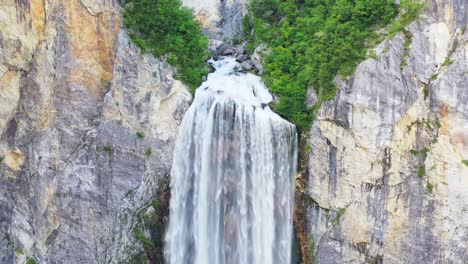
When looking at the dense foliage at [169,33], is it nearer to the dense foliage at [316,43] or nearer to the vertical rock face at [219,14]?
the dense foliage at [316,43]

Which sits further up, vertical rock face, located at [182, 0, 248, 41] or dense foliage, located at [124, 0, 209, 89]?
vertical rock face, located at [182, 0, 248, 41]

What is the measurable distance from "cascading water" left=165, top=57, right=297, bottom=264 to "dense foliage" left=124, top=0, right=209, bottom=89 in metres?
1.15

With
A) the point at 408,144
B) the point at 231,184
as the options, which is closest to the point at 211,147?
the point at 231,184

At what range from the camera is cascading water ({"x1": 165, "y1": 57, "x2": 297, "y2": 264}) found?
15.7 meters

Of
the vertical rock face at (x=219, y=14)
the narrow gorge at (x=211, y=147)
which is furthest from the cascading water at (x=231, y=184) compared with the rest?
the vertical rock face at (x=219, y=14)

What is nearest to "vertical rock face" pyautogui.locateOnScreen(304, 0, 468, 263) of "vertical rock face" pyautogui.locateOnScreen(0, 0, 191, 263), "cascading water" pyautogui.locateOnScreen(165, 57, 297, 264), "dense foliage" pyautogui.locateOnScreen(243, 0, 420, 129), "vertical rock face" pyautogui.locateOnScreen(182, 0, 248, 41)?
"dense foliage" pyautogui.locateOnScreen(243, 0, 420, 129)

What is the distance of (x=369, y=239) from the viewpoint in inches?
616

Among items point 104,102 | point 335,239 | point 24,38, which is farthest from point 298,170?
point 24,38

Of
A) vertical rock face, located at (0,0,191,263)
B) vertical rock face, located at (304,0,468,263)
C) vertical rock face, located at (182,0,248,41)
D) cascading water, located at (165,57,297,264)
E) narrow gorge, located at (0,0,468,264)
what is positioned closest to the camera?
vertical rock face, located at (304,0,468,263)

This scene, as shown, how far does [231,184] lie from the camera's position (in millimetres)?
15805

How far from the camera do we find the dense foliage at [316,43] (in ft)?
50.8

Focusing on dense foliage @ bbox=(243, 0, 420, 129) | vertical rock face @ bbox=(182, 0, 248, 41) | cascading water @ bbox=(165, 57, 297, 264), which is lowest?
cascading water @ bbox=(165, 57, 297, 264)

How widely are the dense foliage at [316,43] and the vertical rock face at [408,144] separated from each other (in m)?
0.53

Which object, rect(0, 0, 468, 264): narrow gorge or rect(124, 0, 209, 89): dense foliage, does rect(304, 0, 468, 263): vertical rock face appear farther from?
rect(124, 0, 209, 89): dense foliage
